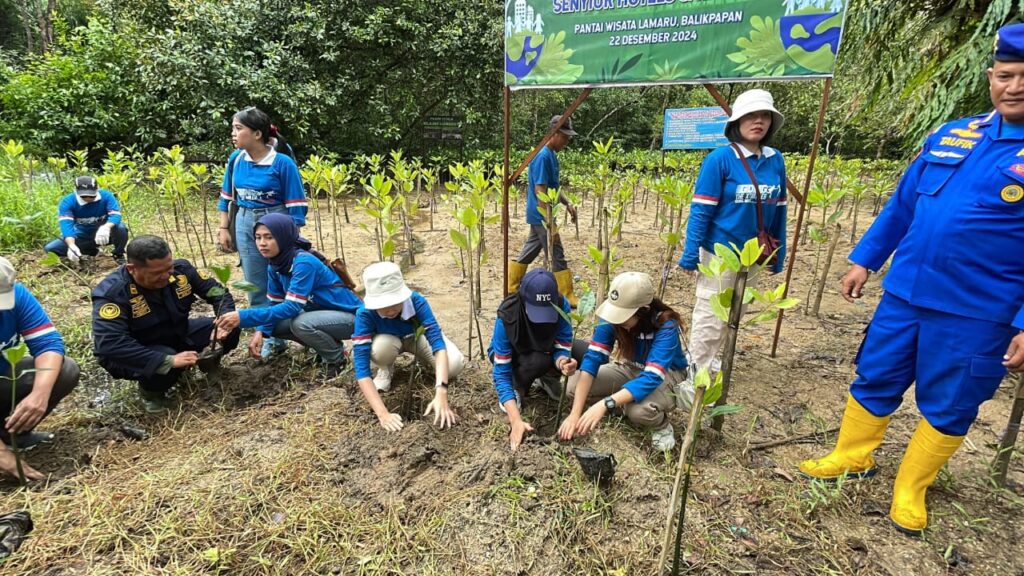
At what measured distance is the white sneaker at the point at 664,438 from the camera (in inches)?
91.7

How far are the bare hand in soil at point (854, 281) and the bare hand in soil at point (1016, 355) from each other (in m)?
0.53

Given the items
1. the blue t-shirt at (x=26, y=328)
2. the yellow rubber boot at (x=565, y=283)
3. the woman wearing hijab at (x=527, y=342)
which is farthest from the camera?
the yellow rubber boot at (x=565, y=283)

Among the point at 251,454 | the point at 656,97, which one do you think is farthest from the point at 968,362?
the point at 656,97

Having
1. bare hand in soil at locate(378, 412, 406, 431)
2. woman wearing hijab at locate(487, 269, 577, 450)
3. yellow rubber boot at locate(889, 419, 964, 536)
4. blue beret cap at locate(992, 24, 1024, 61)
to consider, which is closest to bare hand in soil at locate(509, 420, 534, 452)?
woman wearing hijab at locate(487, 269, 577, 450)

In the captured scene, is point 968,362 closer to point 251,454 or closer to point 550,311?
point 550,311

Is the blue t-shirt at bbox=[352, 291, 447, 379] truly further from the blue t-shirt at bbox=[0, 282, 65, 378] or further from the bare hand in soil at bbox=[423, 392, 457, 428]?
the blue t-shirt at bbox=[0, 282, 65, 378]

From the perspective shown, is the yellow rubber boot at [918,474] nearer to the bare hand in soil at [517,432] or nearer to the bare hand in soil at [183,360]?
the bare hand in soil at [517,432]

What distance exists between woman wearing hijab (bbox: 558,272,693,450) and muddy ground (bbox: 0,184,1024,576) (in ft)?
0.41

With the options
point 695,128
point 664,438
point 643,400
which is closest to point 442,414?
point 643,400

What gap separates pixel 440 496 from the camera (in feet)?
6.47

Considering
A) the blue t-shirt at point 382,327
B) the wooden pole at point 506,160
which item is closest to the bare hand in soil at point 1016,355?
the blue t-shirt at point 382,327

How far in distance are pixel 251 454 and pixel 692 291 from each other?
391cm

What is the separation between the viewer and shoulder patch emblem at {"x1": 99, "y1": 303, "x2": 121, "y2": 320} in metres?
2.44

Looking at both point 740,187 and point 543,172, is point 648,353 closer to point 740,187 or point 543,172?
point 740,187
